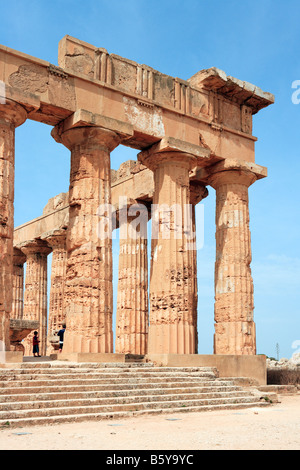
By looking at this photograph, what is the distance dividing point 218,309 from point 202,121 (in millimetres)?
6593

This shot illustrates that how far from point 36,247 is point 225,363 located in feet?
48.1

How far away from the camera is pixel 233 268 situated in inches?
783

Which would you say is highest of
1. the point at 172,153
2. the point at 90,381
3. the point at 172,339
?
the point at 172,153

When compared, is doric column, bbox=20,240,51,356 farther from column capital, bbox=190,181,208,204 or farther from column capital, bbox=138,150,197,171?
column capital, bbox=138,150,197,171

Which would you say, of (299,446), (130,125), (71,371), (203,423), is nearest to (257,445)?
(299,446)

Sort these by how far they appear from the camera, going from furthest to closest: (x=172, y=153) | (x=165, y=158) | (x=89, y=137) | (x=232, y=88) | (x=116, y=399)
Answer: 1. (x=232, y=88)
2. (x=165, y=158)
3. (x=172, y=153)
4. (x=89, y=137)
5. (x=116, y=399)

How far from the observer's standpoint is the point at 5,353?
529 inches

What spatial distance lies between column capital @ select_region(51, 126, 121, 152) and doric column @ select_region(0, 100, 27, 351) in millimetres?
1604

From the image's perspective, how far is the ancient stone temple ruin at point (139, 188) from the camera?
15742 millimetres

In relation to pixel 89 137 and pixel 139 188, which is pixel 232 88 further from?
pixel 89 137

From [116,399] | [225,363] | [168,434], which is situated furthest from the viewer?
[225,363]

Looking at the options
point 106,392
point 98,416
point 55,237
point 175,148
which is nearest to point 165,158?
point 175,148

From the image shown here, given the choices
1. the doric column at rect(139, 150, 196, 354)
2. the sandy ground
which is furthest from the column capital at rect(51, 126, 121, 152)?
the sandy ground

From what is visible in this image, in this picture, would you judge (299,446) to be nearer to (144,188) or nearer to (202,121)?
(202,121)
